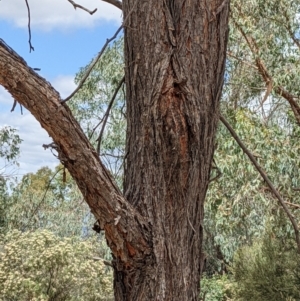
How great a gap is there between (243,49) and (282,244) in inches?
79.1

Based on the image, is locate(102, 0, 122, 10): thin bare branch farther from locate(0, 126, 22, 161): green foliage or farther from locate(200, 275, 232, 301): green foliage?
locate(200, 275, 232, 301): green foliage

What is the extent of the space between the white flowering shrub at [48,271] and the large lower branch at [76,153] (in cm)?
397

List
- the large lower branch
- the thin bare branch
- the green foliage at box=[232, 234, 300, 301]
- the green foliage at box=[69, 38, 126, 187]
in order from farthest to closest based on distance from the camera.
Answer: the green foliage at box=[69, 38, 126, 187] < the green foliage at box=[232, 234, 300, 301] < the thin bare branch < the large lower branch

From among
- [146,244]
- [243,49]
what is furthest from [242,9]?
[146,244]

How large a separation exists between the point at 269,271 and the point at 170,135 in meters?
4.88

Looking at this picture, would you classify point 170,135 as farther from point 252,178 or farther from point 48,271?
point 48,271

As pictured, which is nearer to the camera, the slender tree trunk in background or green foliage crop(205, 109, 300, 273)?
the slender tree trunk in background

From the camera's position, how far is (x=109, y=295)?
544cm

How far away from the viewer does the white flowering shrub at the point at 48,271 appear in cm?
500

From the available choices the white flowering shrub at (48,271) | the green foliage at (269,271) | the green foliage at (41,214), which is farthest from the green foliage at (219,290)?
the white flowering shrub at (48,271)

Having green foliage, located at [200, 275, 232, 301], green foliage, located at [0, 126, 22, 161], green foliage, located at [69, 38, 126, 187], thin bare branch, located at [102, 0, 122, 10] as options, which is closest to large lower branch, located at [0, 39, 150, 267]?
thin bare branch, located at [102, 0, 122, 10]

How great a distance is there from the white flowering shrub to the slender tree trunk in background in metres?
3.94

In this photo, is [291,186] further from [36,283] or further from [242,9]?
[36,283]

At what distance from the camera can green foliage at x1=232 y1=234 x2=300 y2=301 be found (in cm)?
548
